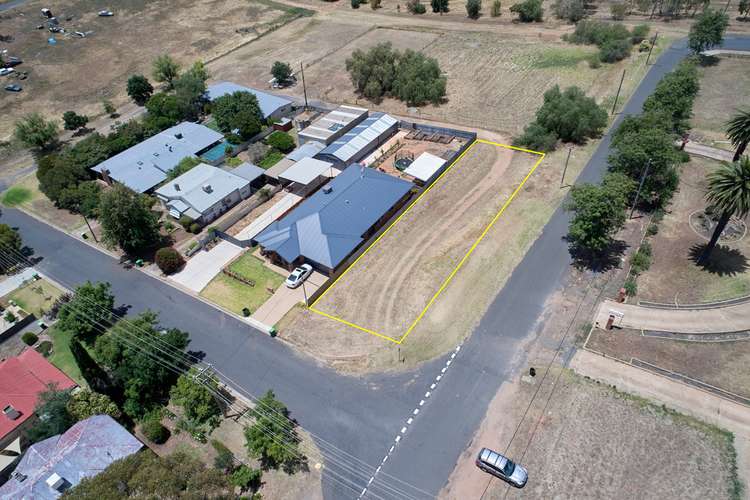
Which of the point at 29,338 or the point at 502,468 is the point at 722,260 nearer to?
the point at 502,468

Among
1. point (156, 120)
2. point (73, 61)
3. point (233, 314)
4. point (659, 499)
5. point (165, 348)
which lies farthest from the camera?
Result: point (73, 61)

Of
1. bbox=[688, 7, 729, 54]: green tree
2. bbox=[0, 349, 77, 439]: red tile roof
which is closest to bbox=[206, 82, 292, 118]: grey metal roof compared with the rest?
bbox=[0, 349, 77, 439]: red tile roof

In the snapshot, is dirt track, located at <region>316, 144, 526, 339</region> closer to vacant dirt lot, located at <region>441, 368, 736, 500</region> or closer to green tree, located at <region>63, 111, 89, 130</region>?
vacant dirt lot, located at <region>441, 368, 736, 500</region>

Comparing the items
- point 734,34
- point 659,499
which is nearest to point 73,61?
point 659,499

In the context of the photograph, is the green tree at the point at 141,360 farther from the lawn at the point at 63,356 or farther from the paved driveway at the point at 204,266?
the paved driveway at the point at 204,266

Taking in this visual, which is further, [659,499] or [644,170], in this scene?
[644,170]

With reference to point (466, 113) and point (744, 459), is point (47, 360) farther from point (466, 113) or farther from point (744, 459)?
point (466, 113)

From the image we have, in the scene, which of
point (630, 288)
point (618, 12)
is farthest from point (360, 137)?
point (618, 12)

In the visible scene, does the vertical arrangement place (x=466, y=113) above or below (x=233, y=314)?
above
